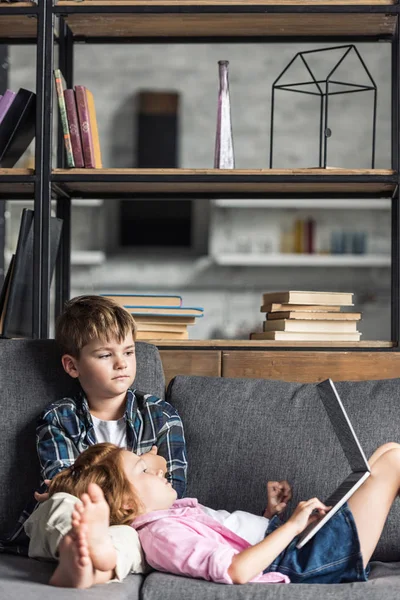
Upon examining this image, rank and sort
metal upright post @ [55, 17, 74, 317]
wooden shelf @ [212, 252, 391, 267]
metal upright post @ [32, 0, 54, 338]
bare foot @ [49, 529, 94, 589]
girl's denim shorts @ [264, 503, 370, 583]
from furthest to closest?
wooden shelf @ [212, 252, 391, 267] < metal upright post @ [55, 17, 74, 317] < metal upright post @ [32, 0, 54, 338] < girl's denim shorts @ [264, 503, 370, 583] < bare foot @ [49, 529, 94, 589]

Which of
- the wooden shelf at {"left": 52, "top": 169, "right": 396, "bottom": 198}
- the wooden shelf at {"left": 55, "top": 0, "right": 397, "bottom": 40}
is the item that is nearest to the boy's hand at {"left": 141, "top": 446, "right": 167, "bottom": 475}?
the wooden shelf at {"left": 52, "top": 169, "right": 396, "bottom": 198}

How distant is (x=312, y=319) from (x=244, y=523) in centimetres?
82

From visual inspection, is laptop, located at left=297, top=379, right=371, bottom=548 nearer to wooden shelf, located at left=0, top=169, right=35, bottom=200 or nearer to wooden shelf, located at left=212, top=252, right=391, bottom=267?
wooden shelf, located at left=0, top=169, right=35, bottom=200

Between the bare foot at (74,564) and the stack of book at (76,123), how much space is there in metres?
1.33

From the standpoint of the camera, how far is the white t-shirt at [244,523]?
1.81 meters

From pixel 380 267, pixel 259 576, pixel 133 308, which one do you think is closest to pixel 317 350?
pixel 133 308

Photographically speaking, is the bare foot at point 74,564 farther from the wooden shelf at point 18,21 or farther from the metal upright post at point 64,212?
the wooden shelf at point 18,21

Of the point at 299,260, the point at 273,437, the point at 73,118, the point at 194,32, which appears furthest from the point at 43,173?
the point at 299,260

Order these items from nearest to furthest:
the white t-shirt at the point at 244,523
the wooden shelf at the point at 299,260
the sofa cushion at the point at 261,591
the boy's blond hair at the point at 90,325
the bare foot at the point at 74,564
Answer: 1. the bare foot at the point at 74,564
2. the sofa cushion at the point at 261,591
3. the white t-shirt at the point at 244,523
4. the boy's blond hair at the point at 90,325
5. the wooden shelf at the point at 299,260

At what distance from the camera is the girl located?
157 centimetres

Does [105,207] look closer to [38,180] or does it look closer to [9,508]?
[38,180]

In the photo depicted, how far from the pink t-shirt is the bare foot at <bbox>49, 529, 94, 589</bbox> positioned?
179 millimetres

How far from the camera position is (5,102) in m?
2.54

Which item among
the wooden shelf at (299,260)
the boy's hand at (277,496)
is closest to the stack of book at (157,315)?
the boy's hand at (277,496)
